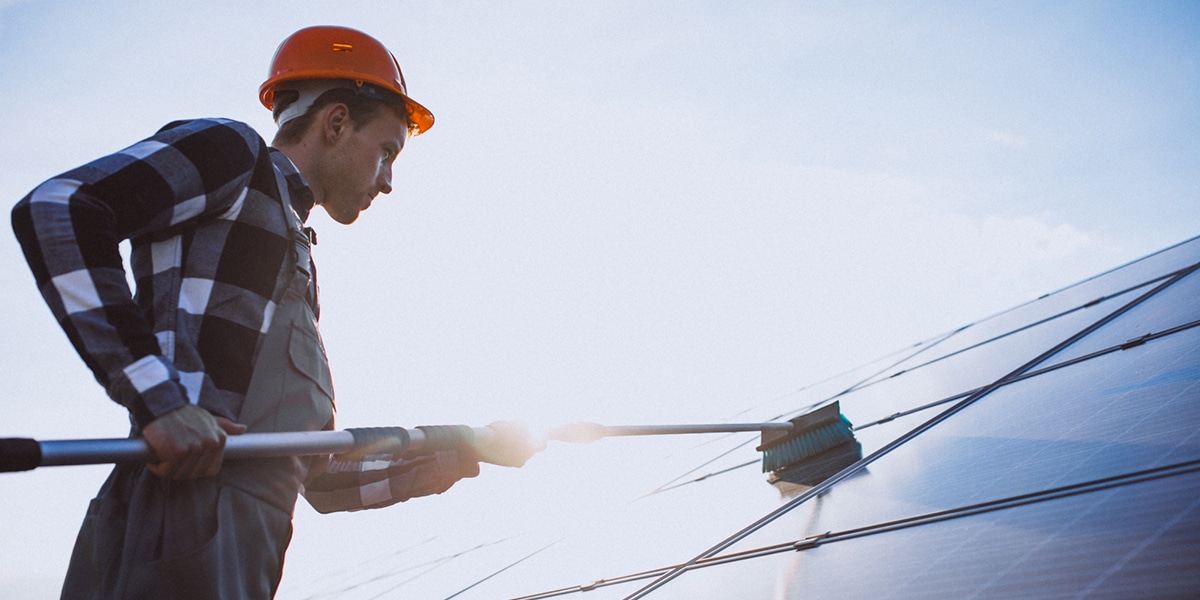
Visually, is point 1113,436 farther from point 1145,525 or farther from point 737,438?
point 737,438

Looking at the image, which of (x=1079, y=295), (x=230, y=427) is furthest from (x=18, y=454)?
(x=1079, y=295)

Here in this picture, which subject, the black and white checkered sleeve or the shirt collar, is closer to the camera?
the black and white checkered sleeve

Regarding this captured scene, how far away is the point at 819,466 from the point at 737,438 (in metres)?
2.59

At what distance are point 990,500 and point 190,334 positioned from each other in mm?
1894

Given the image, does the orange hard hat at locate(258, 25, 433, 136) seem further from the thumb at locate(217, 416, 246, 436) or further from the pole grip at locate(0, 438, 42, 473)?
the pole grip at locate(0, 438, 42, 473)

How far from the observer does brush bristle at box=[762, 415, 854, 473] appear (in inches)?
132

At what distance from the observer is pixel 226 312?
72.6 inches

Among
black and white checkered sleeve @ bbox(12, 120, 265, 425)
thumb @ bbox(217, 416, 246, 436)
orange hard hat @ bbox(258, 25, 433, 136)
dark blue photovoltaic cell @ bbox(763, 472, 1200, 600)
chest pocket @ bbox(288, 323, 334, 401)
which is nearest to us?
dark blue photovoltaic cell @ bbox(763, 472, 1200, 600)

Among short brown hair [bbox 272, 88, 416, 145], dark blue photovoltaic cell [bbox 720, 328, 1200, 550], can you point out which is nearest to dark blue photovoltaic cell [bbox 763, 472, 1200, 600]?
dark blue photovoltaic cell [bbox 720, 328, 1200, 550]

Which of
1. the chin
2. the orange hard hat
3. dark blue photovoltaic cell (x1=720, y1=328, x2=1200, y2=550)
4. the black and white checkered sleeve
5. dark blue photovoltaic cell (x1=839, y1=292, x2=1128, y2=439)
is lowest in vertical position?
dark blue photovoltaic cell (x1=720, y1=328, x2=1200, y2=550)

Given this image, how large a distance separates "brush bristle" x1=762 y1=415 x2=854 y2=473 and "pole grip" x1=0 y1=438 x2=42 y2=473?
285cm

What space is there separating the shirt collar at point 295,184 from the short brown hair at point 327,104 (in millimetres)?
268

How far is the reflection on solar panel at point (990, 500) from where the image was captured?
1220 millimetres

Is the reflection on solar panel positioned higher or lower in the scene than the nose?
lower
